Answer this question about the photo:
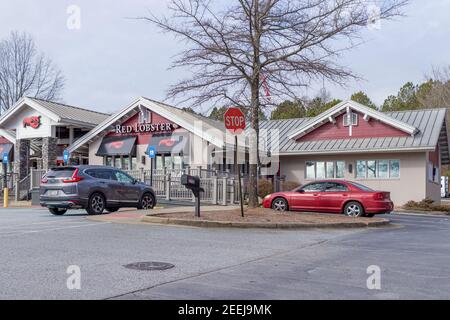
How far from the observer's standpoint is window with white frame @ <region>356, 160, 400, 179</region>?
29922mm

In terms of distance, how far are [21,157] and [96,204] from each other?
60.9 feet

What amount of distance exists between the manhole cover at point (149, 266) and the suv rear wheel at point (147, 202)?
10.9m

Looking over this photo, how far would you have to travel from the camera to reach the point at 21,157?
110ft

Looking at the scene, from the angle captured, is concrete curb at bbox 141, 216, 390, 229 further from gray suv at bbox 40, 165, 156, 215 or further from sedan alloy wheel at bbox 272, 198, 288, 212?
sedan alloy wheel at bbox 272, 198, 288, 212

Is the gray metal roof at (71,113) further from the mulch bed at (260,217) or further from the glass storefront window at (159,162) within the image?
the mulch bed at (260,217)

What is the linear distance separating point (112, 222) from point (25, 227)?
2.44 m

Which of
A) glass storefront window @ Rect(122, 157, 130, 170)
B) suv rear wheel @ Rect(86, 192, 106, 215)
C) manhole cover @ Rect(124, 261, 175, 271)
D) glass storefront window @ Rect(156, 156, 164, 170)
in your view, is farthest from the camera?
glass storefront window @ Rect(122, 157, 130, 170)

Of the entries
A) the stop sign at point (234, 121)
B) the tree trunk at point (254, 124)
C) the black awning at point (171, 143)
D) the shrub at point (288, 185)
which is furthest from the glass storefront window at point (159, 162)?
the stop sign at point (234, 121)

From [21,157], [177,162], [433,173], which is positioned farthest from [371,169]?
[21,157]

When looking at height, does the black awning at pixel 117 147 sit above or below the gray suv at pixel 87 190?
above

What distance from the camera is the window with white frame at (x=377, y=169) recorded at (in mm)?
29922

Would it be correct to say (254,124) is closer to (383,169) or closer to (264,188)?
(264,188)

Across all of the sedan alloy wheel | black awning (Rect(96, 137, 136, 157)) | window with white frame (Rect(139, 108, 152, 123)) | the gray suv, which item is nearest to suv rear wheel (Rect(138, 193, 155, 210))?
the gray suv

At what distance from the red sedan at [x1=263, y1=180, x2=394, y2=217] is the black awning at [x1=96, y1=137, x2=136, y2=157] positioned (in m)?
12.7
